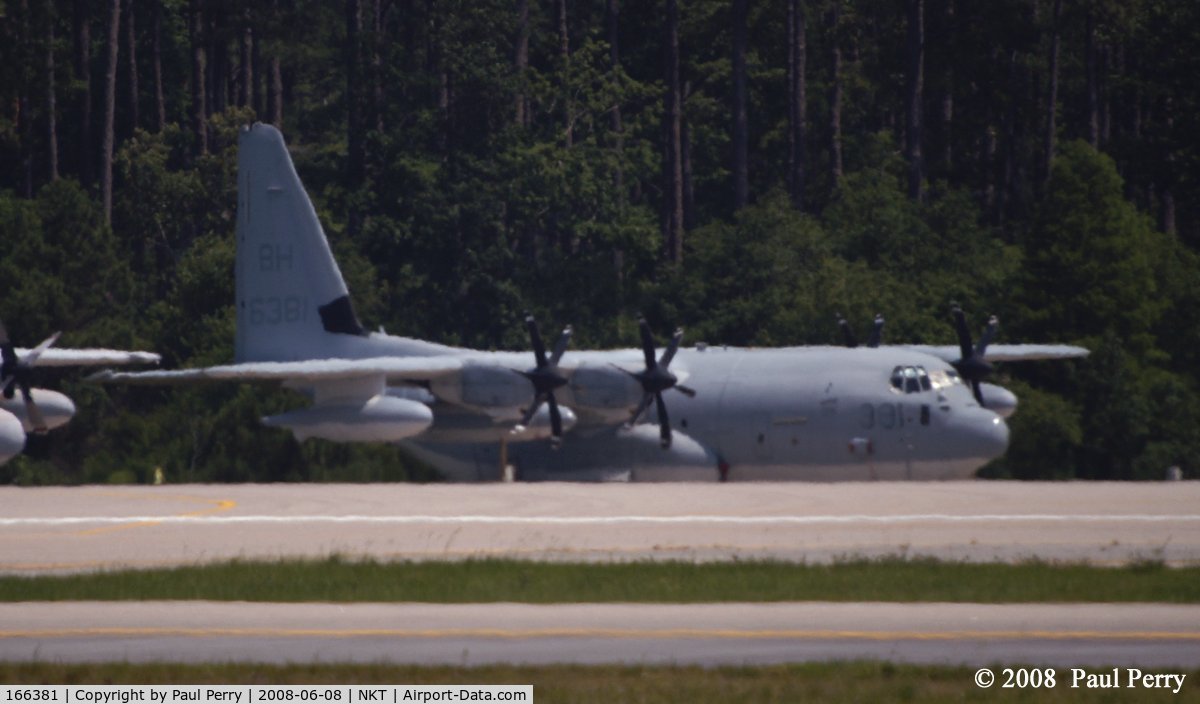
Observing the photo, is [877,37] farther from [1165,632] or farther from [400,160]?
[1165,632]

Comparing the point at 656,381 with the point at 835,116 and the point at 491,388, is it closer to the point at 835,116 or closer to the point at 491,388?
the point at 491,388

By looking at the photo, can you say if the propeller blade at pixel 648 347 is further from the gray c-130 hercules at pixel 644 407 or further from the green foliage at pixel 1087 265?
the green foliage at pixel 1087 265

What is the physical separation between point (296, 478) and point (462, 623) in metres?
31.1

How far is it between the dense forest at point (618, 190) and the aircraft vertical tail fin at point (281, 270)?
6.49 m

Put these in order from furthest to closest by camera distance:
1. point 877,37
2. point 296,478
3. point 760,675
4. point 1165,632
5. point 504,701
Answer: point 877,37
point 296,478
point 1165,632
point 760,675
point 504,701

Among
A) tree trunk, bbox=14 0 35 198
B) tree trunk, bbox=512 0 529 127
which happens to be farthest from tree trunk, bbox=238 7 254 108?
tree trunk, bbox=512 0 529 127

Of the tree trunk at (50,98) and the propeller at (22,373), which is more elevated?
the tree trunk at (50,98)

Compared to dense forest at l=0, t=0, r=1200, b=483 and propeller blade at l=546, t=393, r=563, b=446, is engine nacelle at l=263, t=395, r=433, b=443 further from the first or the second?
dense forest at l=0, t=0, r=1200, b=483

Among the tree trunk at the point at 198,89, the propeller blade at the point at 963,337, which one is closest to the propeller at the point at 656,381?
the propeller blade at the point at 963,337

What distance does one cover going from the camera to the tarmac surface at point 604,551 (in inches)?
672

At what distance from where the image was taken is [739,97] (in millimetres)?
70688

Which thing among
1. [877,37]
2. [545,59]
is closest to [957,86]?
[877,37]

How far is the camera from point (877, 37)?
79.4 m
